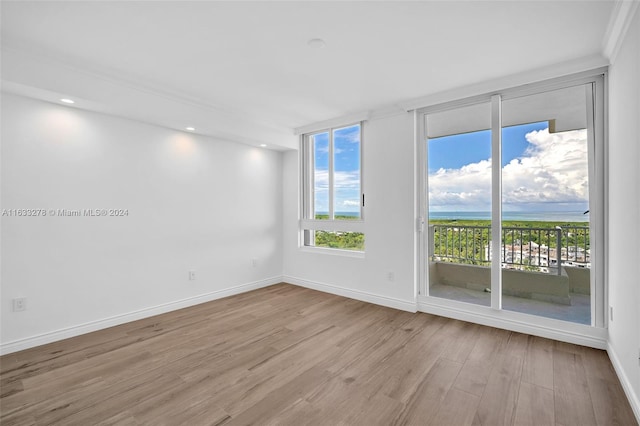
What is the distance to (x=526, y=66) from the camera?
2.69 meters

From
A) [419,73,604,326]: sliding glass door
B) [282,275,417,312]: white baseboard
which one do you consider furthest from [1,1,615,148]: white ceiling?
[282,275,417,312]: white baseboard

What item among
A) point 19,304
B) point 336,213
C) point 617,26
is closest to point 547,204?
point 617,26

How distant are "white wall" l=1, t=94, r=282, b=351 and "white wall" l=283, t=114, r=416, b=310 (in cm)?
159

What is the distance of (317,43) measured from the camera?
2.29m

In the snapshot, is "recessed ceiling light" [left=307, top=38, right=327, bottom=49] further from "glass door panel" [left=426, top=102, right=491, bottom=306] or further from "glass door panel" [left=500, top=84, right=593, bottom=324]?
"glass door panel" [left=500, top=84, right=593, bottom=324]

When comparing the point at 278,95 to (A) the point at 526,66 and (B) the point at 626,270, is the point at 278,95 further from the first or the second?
(B) the point at 626,270

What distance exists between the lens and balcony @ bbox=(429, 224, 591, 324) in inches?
110

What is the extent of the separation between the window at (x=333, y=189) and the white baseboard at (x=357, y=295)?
0.60 m

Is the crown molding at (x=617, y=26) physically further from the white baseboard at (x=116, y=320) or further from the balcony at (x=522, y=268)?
the white baseboard at (x=116, y=320)

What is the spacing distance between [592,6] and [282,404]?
322 centimetres

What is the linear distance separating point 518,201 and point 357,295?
2260 millimetres

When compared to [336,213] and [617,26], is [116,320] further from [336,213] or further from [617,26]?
[617,26]

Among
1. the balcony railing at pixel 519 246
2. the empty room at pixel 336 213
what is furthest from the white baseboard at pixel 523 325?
the balcony railing at pixel 519 246

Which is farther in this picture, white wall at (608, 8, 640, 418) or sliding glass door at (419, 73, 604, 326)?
sliding glass door at (419, 73, 604, 326)
